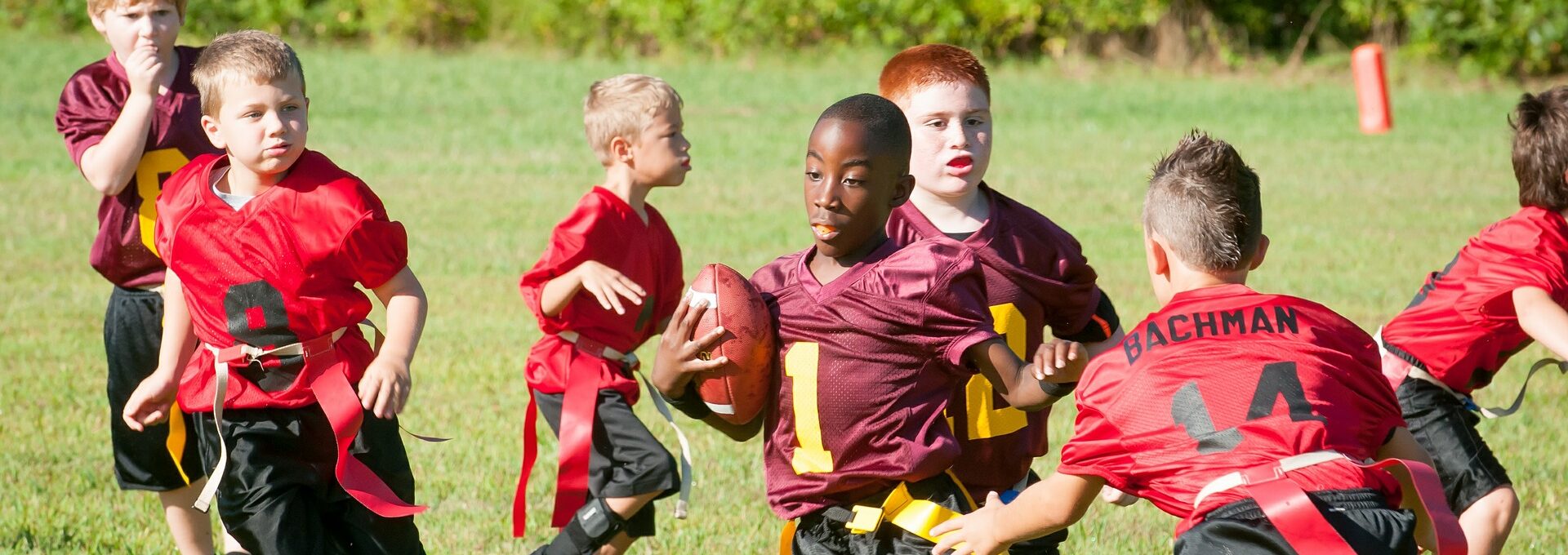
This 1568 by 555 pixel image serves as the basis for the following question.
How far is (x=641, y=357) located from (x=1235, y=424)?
526 centimetres

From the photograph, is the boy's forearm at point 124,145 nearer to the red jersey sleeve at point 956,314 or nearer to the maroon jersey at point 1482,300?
the red jersey sleeve at point 956,314

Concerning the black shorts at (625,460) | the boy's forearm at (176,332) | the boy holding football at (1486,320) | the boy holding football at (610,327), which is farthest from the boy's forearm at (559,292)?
the boy holding football at (1486,320)

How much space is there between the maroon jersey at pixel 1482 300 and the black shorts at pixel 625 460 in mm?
2089

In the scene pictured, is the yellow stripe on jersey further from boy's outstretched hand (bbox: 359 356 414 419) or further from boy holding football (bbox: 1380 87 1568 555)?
boy holding football (bbox: 1380 87 1568 555)

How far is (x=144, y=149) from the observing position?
438 cm

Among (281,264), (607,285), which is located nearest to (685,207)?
(607,285)

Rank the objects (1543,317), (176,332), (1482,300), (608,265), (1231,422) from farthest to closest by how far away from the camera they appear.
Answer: (608,265)
(1482,300)
(1543,317)
(176,332)
(1231,422)

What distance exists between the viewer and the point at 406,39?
28797mm

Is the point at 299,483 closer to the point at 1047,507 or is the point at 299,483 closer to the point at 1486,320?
the point at 1047,507

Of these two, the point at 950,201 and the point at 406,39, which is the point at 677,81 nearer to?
the point at 406,39

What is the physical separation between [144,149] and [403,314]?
4.10ft

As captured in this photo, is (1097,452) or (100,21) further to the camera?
(100,21)

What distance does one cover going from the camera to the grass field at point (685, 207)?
5496 millimetres

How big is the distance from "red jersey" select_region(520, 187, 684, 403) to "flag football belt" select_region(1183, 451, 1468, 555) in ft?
6.85
